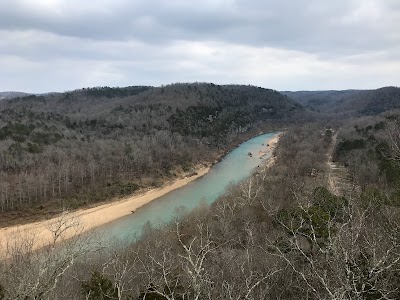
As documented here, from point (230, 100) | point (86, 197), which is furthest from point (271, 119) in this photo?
point (86, 197)

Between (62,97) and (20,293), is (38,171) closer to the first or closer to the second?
(20,293)

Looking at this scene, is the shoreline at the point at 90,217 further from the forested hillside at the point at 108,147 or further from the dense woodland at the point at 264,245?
the dense woodland at the point at 264,245

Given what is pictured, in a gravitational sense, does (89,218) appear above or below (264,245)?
below

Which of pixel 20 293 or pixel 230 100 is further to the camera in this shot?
pixel 230 100

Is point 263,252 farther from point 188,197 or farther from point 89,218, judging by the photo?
point 188,197

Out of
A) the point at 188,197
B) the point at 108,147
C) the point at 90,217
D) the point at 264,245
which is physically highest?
the point at 264,245

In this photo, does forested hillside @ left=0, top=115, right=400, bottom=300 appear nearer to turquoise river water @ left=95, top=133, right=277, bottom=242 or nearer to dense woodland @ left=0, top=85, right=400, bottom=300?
dense woodland @ left=0, top=85, right=400, bottom=300

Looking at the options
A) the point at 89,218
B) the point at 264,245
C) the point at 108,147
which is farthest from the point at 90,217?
the point at 264,245
